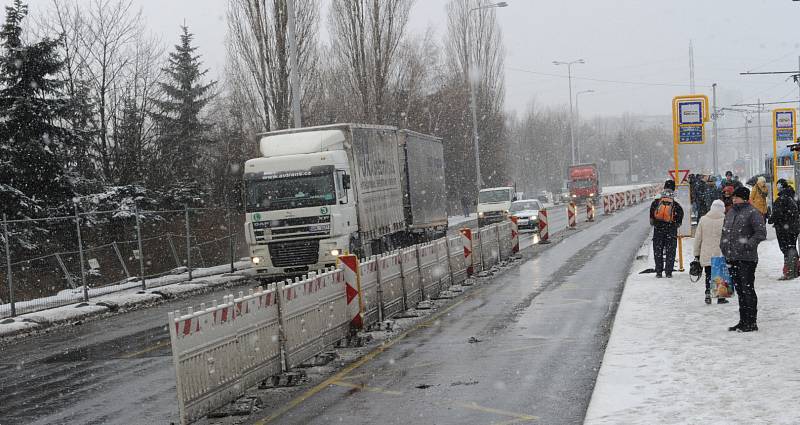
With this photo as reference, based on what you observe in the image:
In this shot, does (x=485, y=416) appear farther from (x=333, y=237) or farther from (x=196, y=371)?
(x=333, y=237)

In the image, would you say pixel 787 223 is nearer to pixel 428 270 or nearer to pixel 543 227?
pixel 428 270

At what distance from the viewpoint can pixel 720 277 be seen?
545 inches

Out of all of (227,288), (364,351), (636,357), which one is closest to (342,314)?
(364,351)

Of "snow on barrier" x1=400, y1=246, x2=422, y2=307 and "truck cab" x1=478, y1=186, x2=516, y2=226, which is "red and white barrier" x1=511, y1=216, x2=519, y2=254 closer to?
"snow on barrier" x1=400, y1=246, x2=422, y2=307

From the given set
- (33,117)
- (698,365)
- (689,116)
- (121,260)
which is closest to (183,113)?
(33,117)

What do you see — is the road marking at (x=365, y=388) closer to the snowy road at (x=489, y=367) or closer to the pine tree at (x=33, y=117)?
the snowy road at (x=489, y=367)

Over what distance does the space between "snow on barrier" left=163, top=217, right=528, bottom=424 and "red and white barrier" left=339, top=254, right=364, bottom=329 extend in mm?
15

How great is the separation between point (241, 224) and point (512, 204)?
1473 cm

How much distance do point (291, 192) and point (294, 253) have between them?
142 centimetres

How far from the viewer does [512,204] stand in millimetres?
41812

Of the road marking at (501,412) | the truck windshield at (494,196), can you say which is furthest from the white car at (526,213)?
the road marking at (501,412)

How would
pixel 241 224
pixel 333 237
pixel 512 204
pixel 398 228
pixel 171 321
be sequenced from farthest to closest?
1. pixel 512 204
2. pixel 241 224
3. pixel 398 228
4. pixel 333 237
5. pixel 171 321

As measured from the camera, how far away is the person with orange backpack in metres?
18.0

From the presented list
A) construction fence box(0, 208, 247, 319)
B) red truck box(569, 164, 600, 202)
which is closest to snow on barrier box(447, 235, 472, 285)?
construction fence box(0, 208, 247, 319)
